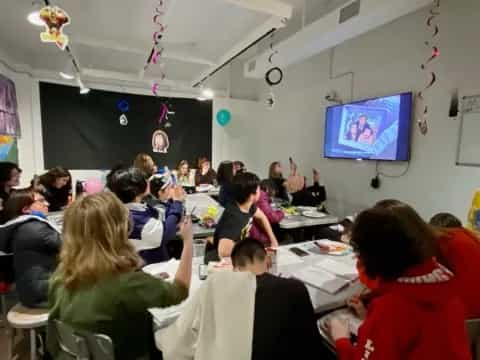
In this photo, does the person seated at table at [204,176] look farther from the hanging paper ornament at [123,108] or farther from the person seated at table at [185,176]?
the hanging paper ornament at [123,108]

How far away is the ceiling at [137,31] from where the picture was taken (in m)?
3.45

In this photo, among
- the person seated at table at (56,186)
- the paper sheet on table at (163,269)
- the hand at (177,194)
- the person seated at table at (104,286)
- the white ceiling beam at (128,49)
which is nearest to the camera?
the person seated at table at (104,286)

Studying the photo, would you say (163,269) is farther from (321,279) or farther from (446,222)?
(446,222)

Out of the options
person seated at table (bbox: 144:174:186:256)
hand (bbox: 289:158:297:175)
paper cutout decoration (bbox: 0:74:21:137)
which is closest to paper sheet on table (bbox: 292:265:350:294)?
person seated at table (bbox: 144:174:186:256)

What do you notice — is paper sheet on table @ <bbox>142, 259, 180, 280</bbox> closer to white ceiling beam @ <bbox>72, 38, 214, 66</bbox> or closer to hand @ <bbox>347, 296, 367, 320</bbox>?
hand @ <bbox>347, 296, 367, 320</bbox>

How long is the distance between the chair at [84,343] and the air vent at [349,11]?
3.32 m

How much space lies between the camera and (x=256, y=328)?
3.18 feet

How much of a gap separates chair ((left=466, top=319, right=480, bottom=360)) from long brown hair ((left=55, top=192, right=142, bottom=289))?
1378 millimetres

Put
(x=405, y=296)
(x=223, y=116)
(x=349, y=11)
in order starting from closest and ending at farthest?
(x=405, y=296)
(x=349, y=11)
(x=223, y=116)

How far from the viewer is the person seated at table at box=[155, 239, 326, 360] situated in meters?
0.95

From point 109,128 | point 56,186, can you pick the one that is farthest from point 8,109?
point 56,186

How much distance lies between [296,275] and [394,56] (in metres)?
3.23

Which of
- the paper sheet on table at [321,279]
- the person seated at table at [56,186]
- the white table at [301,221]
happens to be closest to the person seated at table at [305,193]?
the white table at [301,221]

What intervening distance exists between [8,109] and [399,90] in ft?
18.7
